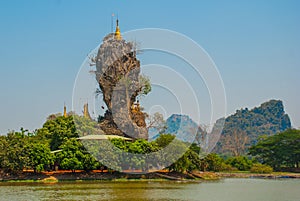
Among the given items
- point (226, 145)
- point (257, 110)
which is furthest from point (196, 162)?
point (257, 110)

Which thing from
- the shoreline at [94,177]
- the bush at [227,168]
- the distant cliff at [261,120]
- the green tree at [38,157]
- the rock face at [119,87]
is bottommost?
the shoreline at [94,177]

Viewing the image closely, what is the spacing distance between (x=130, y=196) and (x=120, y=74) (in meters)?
18.1

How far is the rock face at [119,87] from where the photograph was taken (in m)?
34.0

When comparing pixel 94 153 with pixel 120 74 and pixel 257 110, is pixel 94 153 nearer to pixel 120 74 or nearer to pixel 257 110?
pixel 120 74

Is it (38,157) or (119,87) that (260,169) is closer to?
(119,87)

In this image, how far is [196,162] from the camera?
1196 inches

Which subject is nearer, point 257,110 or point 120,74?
point 120,74

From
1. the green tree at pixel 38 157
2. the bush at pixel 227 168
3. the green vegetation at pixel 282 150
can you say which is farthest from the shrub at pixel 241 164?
the green tree at pixel 38 157

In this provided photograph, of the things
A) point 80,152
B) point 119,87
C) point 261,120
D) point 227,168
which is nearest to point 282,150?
point 227,168

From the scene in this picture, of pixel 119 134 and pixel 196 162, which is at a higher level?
pixel 119 134

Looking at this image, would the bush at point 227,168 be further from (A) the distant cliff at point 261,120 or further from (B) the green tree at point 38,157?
(A) the distant cliff at point 261,120

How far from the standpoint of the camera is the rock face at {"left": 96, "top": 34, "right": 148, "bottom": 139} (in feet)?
112

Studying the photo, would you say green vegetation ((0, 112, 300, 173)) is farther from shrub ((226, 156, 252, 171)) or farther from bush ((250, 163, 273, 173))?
shrub ((226, 156, 252, 171))

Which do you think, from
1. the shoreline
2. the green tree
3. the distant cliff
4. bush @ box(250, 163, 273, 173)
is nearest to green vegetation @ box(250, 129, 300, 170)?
bush @ box(250, 163, 273, 173)
